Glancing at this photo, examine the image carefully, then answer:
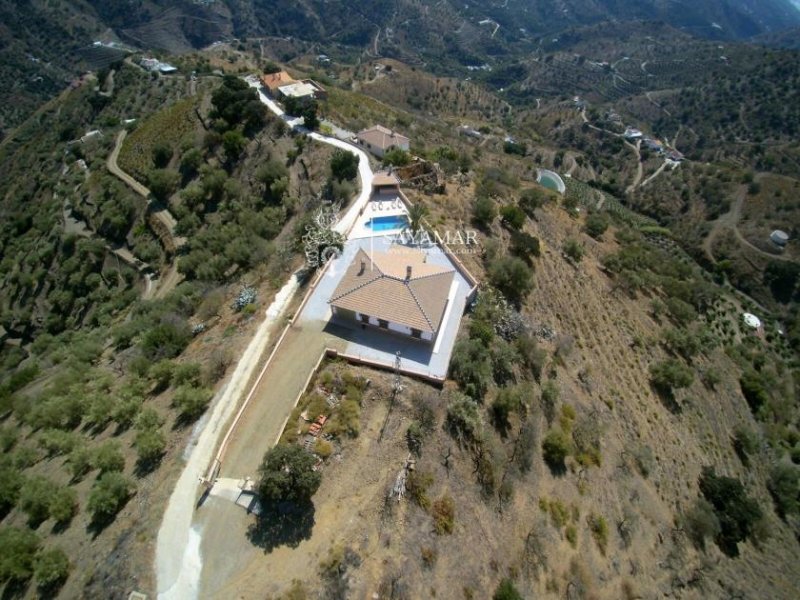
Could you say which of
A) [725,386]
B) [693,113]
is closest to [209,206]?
[725,386]

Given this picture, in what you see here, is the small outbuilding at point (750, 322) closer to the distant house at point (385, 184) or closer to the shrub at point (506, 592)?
the distant house at point (385, 184)

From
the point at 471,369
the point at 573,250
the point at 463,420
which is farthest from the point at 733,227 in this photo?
the point at 463,420

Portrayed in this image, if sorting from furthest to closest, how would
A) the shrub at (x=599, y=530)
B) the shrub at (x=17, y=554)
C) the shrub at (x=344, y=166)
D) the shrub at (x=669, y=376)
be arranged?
the shrub at (x=344, y=166)
the shrub at (x=669, y=376)
the shrub at (x=599, y=530)
the shrub at (x=17, y=554)

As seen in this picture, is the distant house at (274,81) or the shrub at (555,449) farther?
the distant house at (274,81)

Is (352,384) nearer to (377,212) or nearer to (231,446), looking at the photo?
(231,446)

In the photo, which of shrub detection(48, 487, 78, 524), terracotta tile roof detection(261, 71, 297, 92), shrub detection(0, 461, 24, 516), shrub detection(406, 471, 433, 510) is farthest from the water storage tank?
shrub detection(0, 461, 24, 516)

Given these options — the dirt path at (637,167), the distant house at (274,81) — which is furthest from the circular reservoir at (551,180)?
the distant house at (274,81)
